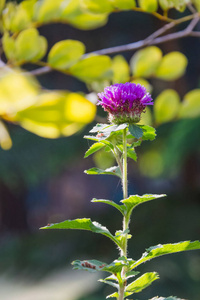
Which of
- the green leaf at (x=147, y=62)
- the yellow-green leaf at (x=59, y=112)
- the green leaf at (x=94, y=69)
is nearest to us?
the yellow-green leaf at (x=59, y=112)

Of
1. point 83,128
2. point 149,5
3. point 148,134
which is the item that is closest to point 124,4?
point 149,5

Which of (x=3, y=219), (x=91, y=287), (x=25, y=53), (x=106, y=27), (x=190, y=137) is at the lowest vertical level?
(x=25, y=53)

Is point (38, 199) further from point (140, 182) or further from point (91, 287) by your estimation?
point (91, 287)

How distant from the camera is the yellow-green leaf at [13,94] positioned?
0.13 metres

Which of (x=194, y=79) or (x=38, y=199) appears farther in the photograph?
(x=38, y=199)

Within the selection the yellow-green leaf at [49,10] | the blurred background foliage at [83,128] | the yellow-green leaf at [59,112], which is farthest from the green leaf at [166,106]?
the yellow-green leaf at [59,112]

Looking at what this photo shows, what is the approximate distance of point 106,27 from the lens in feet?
7.20

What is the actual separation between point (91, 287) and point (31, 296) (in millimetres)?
267

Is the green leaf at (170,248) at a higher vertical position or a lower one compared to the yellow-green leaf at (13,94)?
lower

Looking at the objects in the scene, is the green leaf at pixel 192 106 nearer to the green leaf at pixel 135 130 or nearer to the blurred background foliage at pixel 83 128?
the blurred background foliage at pixel 83 128

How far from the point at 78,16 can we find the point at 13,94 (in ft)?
0.63

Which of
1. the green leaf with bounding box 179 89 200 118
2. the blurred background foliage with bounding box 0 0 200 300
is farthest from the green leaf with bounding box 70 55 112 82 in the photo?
the green leaf with bounding box 179 89 200 118

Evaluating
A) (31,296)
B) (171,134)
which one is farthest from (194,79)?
(31,296)

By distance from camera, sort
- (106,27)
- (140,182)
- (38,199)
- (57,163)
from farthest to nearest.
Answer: (38,199), (140,182), (106,27), (57,163)
